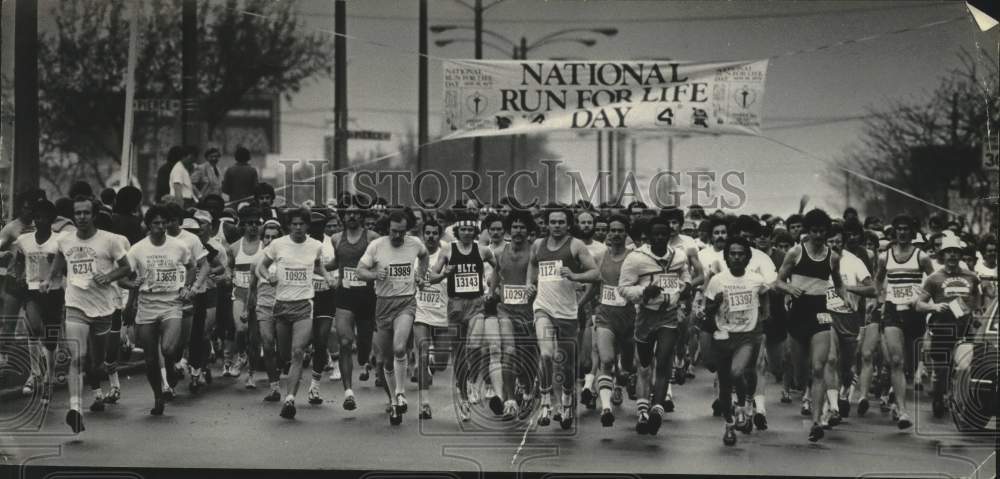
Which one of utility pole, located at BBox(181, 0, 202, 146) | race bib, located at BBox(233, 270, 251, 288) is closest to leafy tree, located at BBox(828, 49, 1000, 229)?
utility pole, located at BBox(181, 0, 202, 146)

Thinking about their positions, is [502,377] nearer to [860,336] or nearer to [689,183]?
[689,183]

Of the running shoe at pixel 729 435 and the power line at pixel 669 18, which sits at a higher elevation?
the power line at pixel 669 18

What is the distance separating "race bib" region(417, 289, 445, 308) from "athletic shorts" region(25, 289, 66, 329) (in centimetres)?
305

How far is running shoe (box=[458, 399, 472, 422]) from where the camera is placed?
1077 cm

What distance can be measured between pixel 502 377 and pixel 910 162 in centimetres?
374

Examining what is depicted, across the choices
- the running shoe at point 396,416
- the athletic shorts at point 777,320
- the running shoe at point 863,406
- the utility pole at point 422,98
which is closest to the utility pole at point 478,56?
the utility pole at point 422,98

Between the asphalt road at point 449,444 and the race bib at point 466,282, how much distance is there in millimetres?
1010

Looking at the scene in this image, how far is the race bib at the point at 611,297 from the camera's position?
1151cm

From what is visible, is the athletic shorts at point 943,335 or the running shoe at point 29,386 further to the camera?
the athletic shorts at point 943,335

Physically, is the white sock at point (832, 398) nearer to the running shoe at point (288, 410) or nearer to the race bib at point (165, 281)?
the running shoe at point (288, 410)

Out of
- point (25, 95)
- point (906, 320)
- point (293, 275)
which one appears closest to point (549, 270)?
point (293, 275)

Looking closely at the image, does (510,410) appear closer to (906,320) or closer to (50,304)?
(906,320)

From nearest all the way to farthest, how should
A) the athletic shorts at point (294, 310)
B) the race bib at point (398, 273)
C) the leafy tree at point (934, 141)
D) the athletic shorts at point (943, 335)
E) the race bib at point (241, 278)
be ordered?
the leafy tree at point (934, 141) < the athletic shorts at point (943, 335) < the race bib at point (398, 273) < the athletic shorts at point (294, 310) < the race bib at point (241, 278)

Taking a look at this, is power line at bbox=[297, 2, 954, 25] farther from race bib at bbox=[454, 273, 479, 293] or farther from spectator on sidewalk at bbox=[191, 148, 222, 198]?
race bib at bbox=[454, 273, 479, 293]
